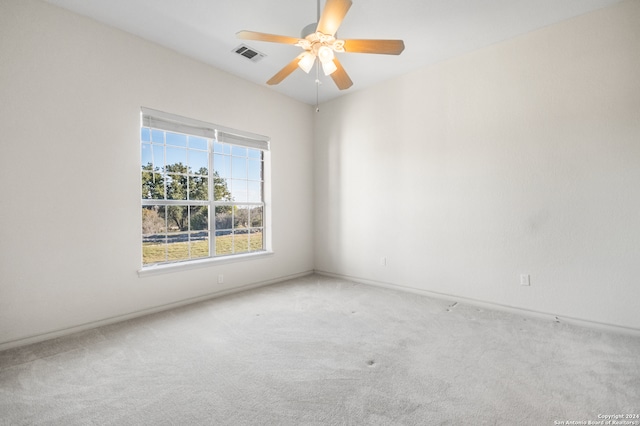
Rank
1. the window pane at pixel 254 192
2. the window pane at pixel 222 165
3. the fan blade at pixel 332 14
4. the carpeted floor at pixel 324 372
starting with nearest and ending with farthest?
the carpeted floor at pixel 324 372, the fan blade at pixel 332 14, the window pane at pixel 222 165, the window pane at pixel 254 192

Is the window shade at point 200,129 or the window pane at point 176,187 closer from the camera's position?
the window shade at point 200,129

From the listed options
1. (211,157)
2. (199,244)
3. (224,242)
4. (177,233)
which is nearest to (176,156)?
(211,157)

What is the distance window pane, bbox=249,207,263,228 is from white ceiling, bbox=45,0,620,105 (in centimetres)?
204

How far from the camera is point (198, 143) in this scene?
3682 millimetres

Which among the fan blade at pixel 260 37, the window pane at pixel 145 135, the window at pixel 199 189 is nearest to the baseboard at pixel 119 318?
the window at pixel 199 189

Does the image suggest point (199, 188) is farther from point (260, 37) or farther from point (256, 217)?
point (260, 37)

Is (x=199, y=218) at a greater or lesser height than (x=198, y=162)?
lesser

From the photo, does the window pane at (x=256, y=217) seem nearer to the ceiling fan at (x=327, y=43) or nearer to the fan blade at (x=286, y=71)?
the fan blade at (x=286, y=71)

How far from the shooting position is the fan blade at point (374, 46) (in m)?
2.02

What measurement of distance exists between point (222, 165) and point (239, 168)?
279mm

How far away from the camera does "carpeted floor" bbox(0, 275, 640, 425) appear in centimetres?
158

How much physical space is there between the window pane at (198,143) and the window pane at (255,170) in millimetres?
709

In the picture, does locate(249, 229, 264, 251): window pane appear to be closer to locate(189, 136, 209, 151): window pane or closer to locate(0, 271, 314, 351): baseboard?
locate(0, 271, 314, 351): baseboard

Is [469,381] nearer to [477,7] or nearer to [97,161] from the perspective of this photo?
[477,7]
